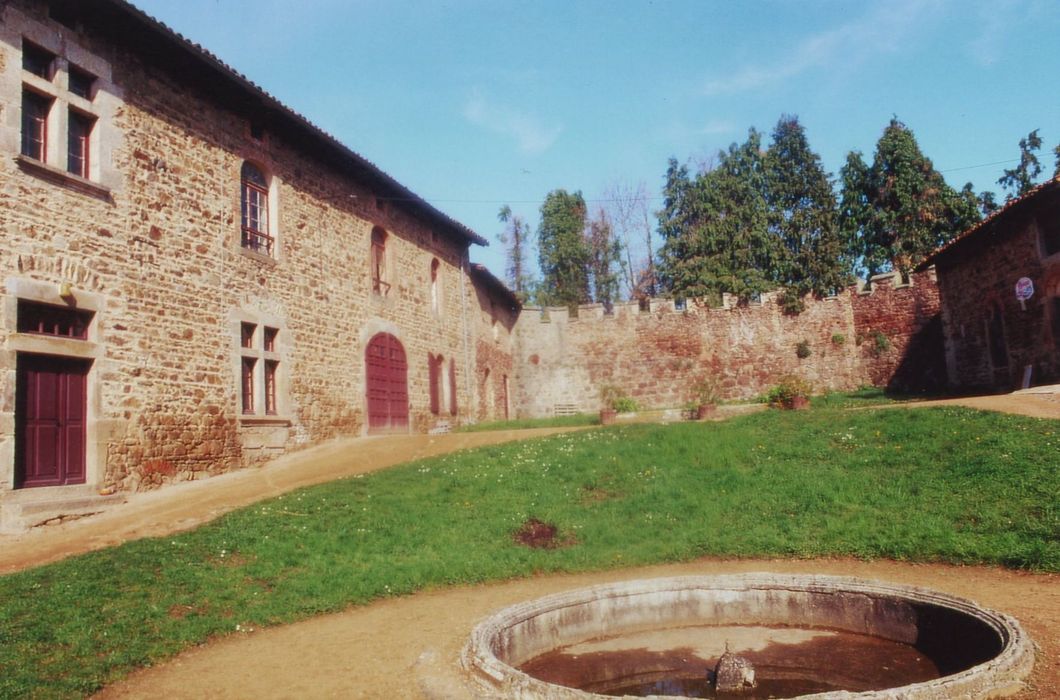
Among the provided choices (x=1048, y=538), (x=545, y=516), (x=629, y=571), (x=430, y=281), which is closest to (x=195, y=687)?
(x=629, y=571)

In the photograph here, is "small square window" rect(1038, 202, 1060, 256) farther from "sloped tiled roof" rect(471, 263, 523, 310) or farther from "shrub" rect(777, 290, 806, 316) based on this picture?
"sloped tiled roof" rect(471, 263, 523, 310)

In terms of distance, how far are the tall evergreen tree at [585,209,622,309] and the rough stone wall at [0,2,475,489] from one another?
23.6 m

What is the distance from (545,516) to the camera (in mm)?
9992

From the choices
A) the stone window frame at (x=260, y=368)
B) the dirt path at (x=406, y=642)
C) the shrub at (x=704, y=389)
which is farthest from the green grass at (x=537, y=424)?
the dirt path at (x=406, y=642)

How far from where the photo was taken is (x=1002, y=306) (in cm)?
1805

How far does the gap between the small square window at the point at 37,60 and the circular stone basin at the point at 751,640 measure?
10168 mm

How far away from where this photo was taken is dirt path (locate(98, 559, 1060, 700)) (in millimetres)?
5102

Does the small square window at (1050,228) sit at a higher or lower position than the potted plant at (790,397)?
higher

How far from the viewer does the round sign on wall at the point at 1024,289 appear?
1656 cm

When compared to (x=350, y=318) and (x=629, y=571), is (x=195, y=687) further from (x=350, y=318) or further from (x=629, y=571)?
(x=350, y=318)

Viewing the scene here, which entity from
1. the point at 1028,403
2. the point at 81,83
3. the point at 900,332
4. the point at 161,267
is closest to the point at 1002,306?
the point at 1028,403

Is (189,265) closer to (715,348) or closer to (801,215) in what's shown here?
(715,348)

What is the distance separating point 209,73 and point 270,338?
5.08 meters

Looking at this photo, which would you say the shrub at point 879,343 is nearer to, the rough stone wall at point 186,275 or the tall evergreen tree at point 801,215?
the tall evergreen tree at point 801,215
